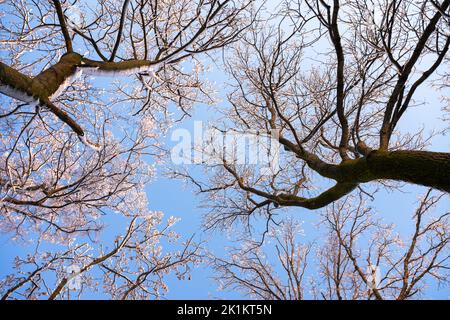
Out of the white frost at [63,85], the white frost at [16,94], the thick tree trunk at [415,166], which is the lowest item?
the thick tree trunk at [415,166]

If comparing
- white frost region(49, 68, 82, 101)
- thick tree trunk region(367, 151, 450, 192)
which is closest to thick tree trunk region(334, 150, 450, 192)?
thick tree trunk region(367, 151, 450, 192)

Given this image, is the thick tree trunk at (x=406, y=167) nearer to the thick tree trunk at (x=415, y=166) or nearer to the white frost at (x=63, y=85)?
the thick tree trunk at (x=415, y=166)

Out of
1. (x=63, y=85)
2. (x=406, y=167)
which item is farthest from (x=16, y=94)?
(x=406, y=167)

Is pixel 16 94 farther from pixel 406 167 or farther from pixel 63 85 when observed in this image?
pixel 406 167

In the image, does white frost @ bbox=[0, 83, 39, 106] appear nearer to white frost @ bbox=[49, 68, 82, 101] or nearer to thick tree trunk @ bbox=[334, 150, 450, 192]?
white frost @ bbox=[49, 68, 82, 101]

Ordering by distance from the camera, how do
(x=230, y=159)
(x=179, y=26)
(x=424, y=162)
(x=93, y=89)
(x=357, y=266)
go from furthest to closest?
(x=230, y=159) < (x=357, y=266) < (x=93, y=89) < (x=179, y=26) < (x=424, y=162)

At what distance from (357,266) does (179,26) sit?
576 centimetres

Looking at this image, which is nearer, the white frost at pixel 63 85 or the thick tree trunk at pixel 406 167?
the thick tree trunk at pixel 406 167

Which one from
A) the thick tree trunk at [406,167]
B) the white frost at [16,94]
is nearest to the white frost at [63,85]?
the white frost at [16,94]

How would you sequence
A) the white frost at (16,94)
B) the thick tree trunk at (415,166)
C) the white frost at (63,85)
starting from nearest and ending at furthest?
1. the thick tree trunk at (415,166)
2. the white frost at (16,94)
3. the white frost at (63,85)
